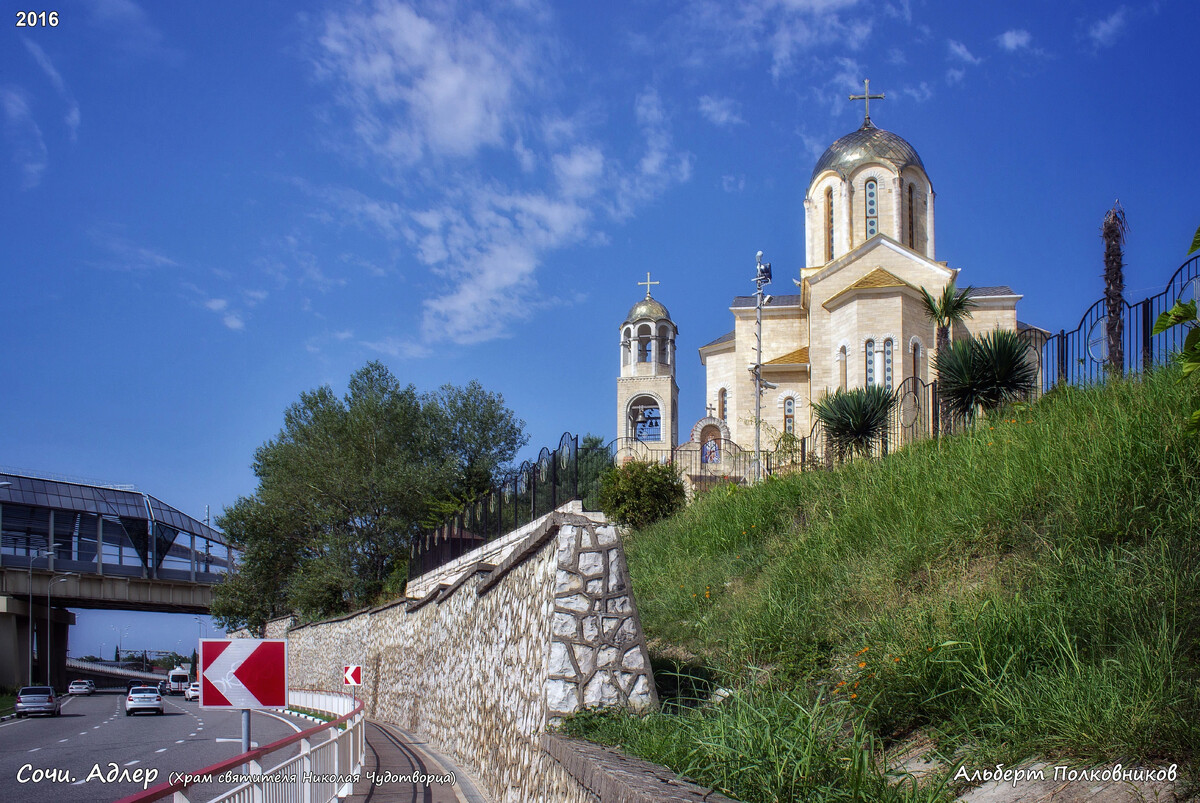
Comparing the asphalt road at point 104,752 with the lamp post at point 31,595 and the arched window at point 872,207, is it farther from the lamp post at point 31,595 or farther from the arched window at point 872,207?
the arched window at point 872,207

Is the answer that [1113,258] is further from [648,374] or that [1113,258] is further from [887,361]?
[648,374]

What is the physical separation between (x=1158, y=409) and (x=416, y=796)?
298 inches

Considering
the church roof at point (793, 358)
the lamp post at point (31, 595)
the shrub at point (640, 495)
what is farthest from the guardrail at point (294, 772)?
the lamp post at point (31, 595)

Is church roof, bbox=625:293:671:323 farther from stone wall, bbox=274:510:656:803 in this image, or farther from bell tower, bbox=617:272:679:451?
stone wall, bbox=274:510:656:803

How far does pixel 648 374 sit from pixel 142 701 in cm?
2956

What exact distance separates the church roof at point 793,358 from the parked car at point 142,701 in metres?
25.8

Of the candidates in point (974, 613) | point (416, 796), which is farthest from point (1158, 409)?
point (416, 796)

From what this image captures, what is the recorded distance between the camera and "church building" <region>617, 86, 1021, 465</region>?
32.7 m

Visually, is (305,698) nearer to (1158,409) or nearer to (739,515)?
(739,515)

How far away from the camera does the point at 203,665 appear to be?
294 inches

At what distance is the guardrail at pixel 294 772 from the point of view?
175 inches

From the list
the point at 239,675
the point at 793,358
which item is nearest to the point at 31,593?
the point at 793,358

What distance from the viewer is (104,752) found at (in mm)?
16094

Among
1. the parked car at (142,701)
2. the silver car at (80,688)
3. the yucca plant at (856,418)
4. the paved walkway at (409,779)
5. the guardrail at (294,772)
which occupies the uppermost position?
the yucca plant at (856,418)
